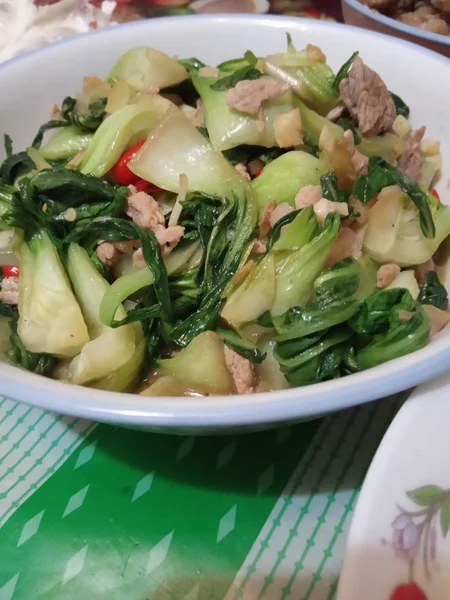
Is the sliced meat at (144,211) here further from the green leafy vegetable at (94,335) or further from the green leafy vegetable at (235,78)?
the green leafy vegetable at (235,78)

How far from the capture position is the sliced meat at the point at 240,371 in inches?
48.9

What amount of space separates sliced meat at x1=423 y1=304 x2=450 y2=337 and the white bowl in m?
0.09

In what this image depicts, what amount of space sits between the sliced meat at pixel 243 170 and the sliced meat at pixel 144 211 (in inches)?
8.8

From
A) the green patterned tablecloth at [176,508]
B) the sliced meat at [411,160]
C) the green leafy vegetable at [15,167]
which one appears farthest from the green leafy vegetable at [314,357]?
the green leafy vegetable at [15,167]

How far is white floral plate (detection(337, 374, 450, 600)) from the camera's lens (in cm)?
92

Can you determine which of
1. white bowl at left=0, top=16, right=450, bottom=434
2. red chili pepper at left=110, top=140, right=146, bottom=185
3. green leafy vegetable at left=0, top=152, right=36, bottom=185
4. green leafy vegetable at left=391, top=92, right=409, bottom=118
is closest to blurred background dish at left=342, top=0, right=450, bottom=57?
white bowl at left=0, top=16, right=450, bottom=434

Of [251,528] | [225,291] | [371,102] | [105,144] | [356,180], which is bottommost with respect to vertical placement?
[251,528]

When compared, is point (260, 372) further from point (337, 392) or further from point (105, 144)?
point (105, 144)

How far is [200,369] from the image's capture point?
1.23 m

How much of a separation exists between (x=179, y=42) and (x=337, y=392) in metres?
1.49

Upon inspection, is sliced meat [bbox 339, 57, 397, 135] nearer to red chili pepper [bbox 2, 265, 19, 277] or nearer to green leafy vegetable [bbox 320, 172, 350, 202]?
green leafy vegetable [bbox 320, 172, 350, 202]

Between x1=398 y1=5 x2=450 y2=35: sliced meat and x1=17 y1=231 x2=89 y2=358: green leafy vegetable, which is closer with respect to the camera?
x1=17 y1=231 x2=89 y2=358: green leafy vegetable

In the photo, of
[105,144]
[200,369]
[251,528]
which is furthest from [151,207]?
[251,528]

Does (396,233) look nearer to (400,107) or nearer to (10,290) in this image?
(400,107)
